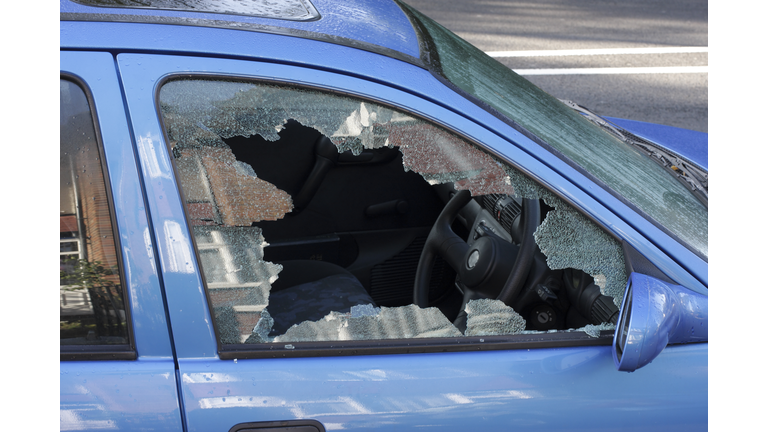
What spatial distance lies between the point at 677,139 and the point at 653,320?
1.56 m

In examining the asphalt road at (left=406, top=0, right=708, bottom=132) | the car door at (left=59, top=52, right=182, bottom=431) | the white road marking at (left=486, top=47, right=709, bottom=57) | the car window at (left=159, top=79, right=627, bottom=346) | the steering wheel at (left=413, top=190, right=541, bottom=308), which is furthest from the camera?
the white road marking at (left=486, top=47, right=709, bottom=57)

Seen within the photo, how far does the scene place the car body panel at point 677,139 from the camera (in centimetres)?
220

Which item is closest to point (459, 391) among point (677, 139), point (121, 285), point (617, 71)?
point (121, 285)

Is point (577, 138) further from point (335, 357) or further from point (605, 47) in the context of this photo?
point (605, 47)

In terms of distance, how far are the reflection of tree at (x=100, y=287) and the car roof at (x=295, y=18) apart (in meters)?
0.49

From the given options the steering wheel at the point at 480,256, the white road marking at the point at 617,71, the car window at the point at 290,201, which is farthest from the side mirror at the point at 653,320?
the white road marking at the point at 617,71

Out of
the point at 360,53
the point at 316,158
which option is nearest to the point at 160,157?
the point at 360,53

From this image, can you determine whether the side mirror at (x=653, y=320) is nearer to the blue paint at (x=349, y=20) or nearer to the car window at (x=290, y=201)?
the car window at (x=290, y=201)

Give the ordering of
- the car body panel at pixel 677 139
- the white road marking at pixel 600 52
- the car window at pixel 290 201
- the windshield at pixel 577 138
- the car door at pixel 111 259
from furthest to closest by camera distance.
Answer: the white road marking at pixel 600 52 < the car body panel at pixel 677 139 < the windshield at pixel 577 138 < the car window at pixel 290 201 < the car door at pixel 111 259

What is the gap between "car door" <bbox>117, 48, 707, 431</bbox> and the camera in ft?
3.69

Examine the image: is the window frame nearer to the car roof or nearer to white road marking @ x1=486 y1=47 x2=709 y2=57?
the car roof

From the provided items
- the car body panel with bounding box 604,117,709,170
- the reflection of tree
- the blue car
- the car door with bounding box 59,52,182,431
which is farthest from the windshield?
the reflection of tree

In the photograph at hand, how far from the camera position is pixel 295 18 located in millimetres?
1370

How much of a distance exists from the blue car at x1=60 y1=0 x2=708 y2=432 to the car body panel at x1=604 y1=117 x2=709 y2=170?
0.76m
